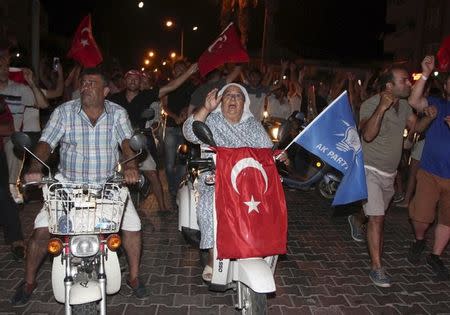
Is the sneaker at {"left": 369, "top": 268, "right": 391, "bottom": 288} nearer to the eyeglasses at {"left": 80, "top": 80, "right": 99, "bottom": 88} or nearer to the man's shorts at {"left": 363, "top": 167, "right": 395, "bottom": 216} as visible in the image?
the man's shorts at {"left": 363, "top": 167, "right": 395, "bottom": 216}

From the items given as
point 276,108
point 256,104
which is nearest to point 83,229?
point 256,104

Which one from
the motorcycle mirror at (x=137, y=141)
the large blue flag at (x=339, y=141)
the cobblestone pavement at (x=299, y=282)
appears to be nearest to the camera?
the motorcycle mirror at (x=137, y=141)

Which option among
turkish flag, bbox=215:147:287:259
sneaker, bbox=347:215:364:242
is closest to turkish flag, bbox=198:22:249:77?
sneaker, bbox=347:215:364:242

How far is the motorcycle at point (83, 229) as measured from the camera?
361cm

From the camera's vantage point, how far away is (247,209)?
401cm

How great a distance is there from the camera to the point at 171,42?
2813 inches

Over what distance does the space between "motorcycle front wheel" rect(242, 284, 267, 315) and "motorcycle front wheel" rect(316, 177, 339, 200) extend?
19.5ft

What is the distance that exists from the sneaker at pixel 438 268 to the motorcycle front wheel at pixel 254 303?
2984 mm

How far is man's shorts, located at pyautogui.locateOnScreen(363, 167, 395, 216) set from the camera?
5.70m

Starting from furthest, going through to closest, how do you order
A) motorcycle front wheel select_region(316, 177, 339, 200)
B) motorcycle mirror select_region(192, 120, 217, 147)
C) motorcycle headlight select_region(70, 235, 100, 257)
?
motorcycle front wheel select_region(316, 177, 339, 200) < motorcycle mirror select_region(192, 120, 217, 147) < motorcycle headlight select_region(70, 235, 100, 257)

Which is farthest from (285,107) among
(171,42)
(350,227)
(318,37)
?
(171,42)

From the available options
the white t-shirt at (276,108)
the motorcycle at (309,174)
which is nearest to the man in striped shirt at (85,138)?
the motorcycle at (309,174)

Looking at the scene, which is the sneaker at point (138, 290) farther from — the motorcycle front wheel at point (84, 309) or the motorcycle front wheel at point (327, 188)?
the motorcycle front wheel at point (327, 188)

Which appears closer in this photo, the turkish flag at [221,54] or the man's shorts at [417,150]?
the turkish flag at [221,54]
